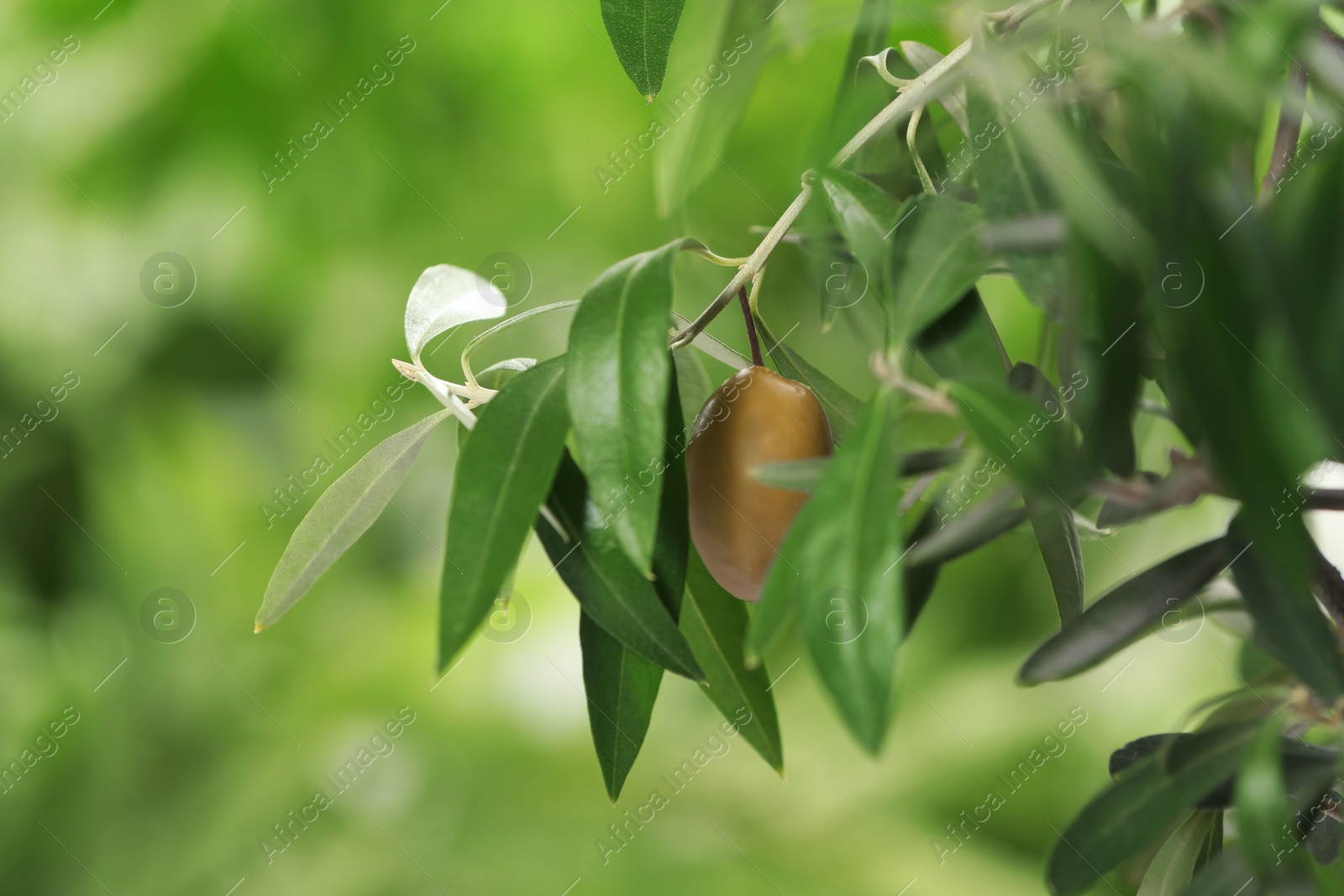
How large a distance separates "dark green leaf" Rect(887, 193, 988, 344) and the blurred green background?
1028mm

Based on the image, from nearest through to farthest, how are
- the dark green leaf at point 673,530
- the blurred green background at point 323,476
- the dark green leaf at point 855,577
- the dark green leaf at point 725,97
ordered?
the dark green leaf at point 855,577 → the dark green leaf at point 673,530 → the dark green leaf at point 725,97 → the blurred green background at point 323,476

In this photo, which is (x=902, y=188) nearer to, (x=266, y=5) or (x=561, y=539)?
(x=561, y=539)

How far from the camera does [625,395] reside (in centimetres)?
27

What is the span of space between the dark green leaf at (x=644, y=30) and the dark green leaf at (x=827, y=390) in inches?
4.4

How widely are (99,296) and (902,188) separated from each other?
145cm

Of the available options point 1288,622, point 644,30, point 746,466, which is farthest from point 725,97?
point 1288,622

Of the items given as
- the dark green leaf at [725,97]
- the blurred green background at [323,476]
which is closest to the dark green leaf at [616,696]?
the dark green leaf at [725,97]

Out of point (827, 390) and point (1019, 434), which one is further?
point (827, 390)

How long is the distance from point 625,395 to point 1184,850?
27 centimetres

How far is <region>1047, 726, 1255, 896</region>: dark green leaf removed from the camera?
26 cm

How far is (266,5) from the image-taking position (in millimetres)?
1460

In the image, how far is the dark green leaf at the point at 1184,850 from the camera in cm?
35

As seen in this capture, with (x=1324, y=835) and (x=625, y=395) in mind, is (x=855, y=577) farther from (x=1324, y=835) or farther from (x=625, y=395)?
(x=1324, y=835)

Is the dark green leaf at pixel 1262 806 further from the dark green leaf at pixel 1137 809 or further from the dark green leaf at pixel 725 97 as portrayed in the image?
the dark green leaf at pixel 725 97
